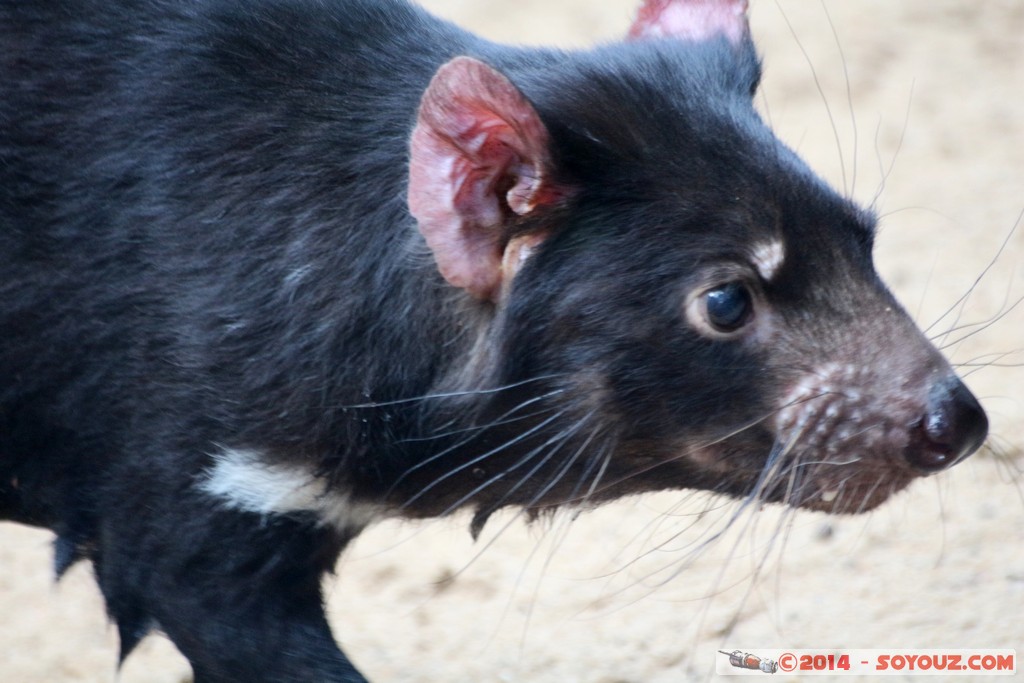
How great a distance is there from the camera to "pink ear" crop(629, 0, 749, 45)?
117 inches

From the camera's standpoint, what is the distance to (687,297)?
245 cm

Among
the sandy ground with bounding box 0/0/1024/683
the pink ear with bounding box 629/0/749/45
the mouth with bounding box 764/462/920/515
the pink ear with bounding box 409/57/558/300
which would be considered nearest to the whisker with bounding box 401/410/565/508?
the pink ear with bounding box 409/57/558/300

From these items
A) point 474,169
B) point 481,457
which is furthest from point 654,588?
point 474,169

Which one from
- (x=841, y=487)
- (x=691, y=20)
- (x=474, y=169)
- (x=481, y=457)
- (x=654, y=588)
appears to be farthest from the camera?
(x=654, y=588)

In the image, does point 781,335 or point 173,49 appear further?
point 173,49

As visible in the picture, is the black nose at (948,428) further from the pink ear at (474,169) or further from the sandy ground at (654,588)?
the sandy ground at (654,588)

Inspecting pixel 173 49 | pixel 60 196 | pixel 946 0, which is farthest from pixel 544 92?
pixel 946 0

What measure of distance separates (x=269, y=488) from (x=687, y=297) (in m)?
0.82

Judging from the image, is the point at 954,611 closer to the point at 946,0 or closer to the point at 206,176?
the point at 206,176

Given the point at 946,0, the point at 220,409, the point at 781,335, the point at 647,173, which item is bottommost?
the point at 220,409

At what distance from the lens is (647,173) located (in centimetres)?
250

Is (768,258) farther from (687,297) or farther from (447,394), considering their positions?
(447,394)

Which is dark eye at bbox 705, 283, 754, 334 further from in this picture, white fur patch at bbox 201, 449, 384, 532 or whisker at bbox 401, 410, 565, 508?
white fur patch at bbox 201, 449, 384, 532

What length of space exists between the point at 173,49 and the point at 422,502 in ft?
3.21
